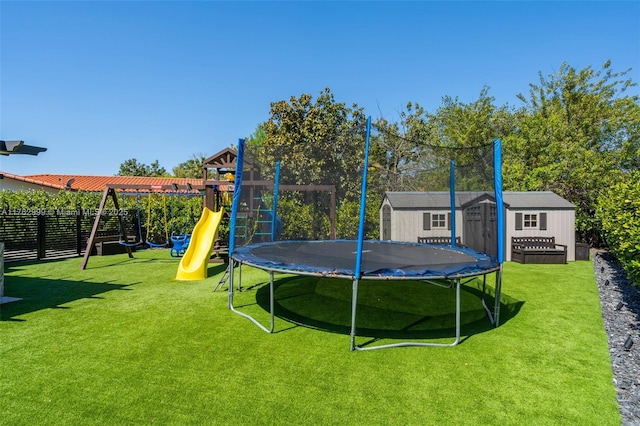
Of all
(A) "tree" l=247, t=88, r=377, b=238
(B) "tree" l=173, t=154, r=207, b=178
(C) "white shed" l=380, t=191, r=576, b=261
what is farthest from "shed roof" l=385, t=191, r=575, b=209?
(B) "tree" l=173, t=154, r=207, b=178

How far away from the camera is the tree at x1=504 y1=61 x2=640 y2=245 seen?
10938 mm

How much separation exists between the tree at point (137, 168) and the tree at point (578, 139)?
3248cm

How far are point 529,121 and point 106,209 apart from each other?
13.5 m

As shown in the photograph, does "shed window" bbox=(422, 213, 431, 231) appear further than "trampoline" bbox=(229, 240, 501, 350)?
Yes

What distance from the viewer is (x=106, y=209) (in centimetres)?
1040

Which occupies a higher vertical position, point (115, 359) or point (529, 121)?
point (529, 121)

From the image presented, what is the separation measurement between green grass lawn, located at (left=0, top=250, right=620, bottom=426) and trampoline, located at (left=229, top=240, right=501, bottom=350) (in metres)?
0.31

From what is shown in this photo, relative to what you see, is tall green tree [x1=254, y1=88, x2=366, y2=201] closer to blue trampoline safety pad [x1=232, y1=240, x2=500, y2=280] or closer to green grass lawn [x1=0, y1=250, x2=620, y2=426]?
blue trampoline safety pad [x1=232, y1=240, x2=500, y2=280]

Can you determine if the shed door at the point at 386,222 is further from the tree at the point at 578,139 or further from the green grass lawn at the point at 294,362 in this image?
the tree at the point at 578,139

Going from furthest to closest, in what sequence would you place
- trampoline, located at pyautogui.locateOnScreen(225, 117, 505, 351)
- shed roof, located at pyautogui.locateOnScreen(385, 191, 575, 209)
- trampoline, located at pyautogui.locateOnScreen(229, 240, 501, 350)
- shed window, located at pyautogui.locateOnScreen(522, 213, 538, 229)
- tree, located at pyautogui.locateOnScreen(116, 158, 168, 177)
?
tree, located at pyautogui.locateOnScreen(116, 158, 168, 177) < shed window, located at pyautogui.locateOnScreen(522, 213, 538, 229) < shed roof, located at pyautogui.locateOnScreen(385, 191, 575, 209) < trampoline, located at pyautogui.locateOnScreen(225, 117, 505, 351) < trampoline, located at pyautogui.locateOnScreen(229, 240, 501, 350)

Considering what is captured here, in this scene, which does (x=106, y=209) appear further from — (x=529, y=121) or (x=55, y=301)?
(x=529, y=121)

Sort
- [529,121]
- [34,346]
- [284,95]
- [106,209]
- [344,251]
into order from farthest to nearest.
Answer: [284,95] < [529,121] < [106,209] < [344,251] < [34,346]

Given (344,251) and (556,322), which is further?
(344,251)

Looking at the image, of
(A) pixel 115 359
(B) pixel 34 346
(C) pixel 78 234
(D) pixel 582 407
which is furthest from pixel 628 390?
(C) pixel 78 234
